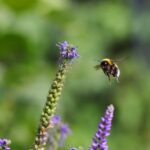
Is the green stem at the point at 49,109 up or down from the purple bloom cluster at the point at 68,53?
down

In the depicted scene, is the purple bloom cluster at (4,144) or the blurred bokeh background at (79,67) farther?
the blurred bokeh background at (79,67)

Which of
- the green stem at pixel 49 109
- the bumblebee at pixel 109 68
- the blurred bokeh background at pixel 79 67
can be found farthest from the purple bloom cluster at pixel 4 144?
the blurred bokeh background at pixel 79 67

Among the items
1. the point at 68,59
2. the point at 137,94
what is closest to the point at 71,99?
the point at 137,94

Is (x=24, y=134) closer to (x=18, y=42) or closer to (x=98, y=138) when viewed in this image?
(x=18, y=42)

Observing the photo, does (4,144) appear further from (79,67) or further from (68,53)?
(79,67)

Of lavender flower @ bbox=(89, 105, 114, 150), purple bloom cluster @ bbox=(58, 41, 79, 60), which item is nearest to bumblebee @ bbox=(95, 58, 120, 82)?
purple bloom cluster @ bbox=(58, 41, 79, 60)

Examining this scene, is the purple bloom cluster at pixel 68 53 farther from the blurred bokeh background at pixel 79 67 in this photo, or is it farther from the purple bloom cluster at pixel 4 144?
the blurred bokeh background at pixel 79 67

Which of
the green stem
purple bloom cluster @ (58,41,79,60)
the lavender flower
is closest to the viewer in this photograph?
the lavender flower

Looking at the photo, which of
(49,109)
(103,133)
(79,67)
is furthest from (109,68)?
(79,67)

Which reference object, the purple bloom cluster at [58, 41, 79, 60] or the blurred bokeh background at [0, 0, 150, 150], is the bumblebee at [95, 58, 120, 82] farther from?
the blurred bokeh background at [0, 0, 150, 150]

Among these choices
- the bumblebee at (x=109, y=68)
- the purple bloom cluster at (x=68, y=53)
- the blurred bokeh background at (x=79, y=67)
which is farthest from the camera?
the blurred bokeh background at (x=79, y=67)
